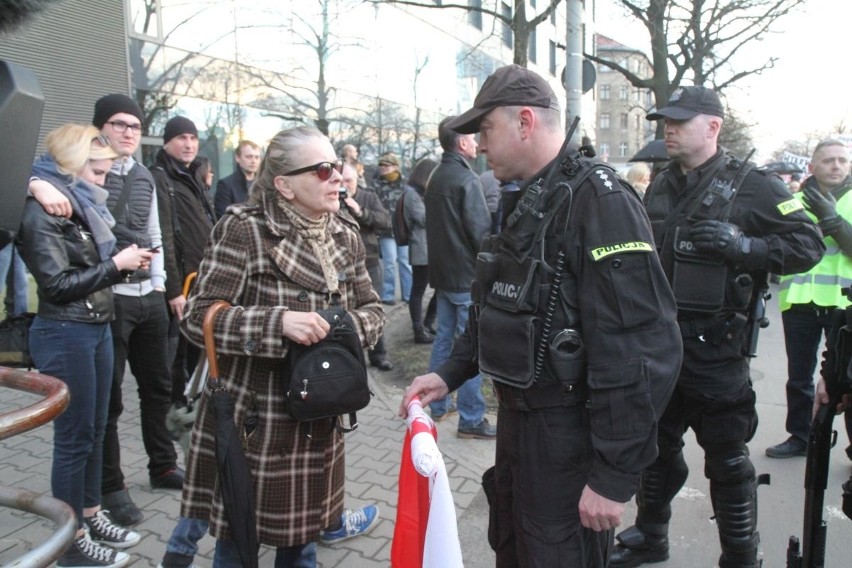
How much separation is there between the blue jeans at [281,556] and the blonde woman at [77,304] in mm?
892

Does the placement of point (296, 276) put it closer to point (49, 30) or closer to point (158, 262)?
point (158, 262)

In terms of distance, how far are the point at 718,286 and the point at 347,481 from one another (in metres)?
2.48

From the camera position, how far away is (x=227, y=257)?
2.44 metres

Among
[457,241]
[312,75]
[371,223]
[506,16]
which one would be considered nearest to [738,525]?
[457,241]

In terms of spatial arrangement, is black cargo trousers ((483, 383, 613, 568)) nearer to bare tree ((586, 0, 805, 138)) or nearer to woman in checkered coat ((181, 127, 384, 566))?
woman in checkered coat ((181, 127, 384, 566))

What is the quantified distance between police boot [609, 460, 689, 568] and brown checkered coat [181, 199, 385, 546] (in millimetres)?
1566

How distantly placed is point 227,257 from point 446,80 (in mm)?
18123

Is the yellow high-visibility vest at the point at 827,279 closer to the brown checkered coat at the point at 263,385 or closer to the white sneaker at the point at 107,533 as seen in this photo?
the brown checkered coat at the point at 263,385

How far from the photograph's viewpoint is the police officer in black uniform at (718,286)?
9.41 feet

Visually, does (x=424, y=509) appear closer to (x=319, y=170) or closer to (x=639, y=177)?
(x=319, y=170)

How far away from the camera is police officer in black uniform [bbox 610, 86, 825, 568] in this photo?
2.87 metres

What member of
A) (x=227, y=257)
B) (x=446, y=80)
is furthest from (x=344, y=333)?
(x=446, y=80)

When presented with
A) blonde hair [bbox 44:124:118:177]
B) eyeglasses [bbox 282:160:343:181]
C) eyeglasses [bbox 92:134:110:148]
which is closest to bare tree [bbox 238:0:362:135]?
eyeglasses [bbox 92:134:110:148]

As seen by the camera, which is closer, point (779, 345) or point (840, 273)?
point (840, 273)
